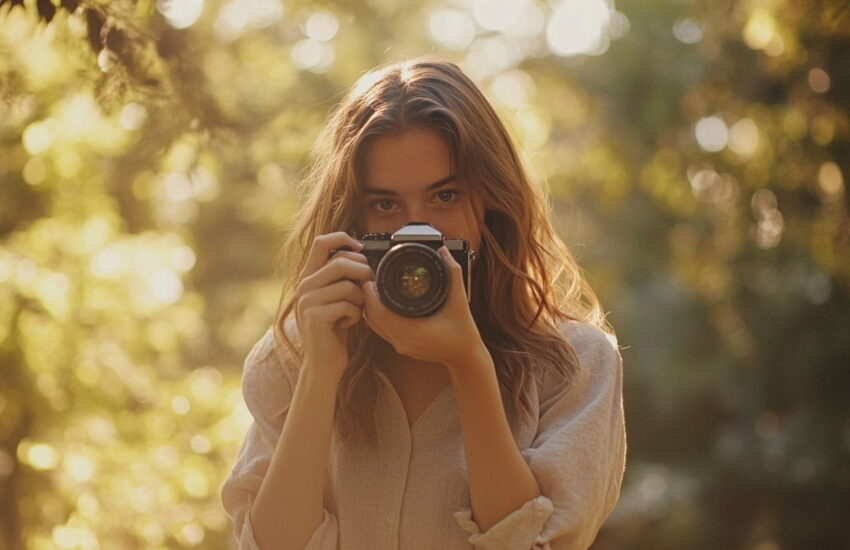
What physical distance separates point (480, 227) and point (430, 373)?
0.34 meters

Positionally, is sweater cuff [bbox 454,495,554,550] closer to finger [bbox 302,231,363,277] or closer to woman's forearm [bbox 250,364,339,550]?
woman's forearm [bbox 250,364,339,550]

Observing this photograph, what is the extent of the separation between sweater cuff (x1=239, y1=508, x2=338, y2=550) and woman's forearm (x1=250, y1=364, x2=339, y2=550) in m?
0.01

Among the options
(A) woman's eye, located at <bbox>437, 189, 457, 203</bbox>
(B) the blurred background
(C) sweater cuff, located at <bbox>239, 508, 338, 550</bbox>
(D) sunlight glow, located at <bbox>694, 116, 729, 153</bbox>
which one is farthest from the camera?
(D) sunlight glow, located at <bbox>694, 116, 729, 153</bbox>

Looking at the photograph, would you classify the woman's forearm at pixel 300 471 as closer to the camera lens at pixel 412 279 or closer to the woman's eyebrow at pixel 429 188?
the camera lens at pixel 412 279

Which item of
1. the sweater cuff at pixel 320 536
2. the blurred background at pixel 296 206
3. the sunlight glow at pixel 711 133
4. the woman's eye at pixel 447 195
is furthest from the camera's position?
the sunlight glow at pixel 711 133

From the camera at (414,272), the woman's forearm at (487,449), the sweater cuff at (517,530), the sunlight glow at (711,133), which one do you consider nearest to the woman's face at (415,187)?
the camera at (414,272)

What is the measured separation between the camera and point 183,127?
128 inches

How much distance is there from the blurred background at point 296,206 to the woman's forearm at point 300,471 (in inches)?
35.0

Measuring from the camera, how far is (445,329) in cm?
237

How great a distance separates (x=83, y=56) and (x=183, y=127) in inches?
15.2

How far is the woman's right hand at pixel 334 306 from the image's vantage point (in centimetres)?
245

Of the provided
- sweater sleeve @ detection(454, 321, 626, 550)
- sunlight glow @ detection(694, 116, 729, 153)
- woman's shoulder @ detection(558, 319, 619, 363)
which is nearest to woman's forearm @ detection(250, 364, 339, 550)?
sweater sleeve @ detection(454, 321, 626, 550)

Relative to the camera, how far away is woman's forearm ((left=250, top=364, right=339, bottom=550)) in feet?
7.95

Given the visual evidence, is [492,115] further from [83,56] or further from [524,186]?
[83,56]
